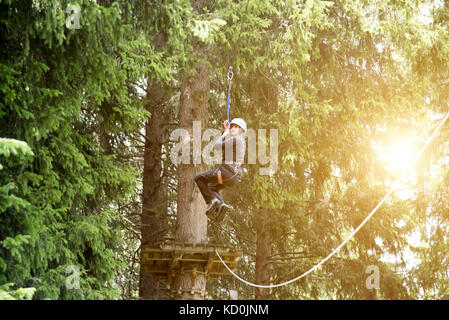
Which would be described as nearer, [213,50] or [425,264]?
[213,50]

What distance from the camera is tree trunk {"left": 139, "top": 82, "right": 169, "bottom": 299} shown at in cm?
1244

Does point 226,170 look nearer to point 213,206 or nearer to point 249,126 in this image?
point 213,206

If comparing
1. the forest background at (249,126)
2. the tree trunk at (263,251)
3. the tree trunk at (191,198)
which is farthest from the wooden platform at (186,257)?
the tree trunk at (263,251)

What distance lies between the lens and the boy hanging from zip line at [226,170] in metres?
8.04

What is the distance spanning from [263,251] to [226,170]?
5414mm

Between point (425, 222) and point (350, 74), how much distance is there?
370 cm

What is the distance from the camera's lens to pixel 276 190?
37.1 ft

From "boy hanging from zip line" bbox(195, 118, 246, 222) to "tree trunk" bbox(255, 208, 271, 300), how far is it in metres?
4.48

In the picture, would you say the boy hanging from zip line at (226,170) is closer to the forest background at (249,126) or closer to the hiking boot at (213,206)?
the hiking boot at (213,206)

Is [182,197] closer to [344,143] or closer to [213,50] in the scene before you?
[213,50]

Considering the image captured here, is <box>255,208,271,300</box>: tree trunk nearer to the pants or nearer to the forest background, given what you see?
the forest background

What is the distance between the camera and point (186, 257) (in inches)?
362

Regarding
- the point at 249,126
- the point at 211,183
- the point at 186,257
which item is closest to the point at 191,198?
the point at 186,257
